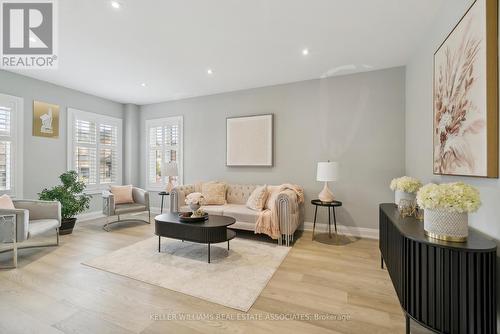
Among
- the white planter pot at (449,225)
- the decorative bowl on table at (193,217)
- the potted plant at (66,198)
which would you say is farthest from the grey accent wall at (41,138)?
the white planter pot at (449,225)

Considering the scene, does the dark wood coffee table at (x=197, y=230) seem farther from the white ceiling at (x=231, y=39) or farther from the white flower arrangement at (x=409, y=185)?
the white ceiling at (x=231, y=39)

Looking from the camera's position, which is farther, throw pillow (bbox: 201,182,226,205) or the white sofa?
throw pillow (bbox: 201,182,226,205)

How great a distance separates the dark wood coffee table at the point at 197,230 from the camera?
111 inches

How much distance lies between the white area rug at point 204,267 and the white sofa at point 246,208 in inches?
10.9

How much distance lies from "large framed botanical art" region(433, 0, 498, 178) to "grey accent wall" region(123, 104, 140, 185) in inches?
241

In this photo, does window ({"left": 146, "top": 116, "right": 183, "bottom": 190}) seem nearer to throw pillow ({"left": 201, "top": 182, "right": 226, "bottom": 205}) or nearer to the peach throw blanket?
throw pillow ({"left": 201, "top": 182, "right": 226, "bottom": 205})

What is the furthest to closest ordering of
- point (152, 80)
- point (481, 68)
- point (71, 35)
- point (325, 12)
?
point (152, 80) < point (71, 35) < point (325, 12) < point (481, 68)

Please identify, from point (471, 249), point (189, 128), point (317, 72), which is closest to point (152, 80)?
Answer: point (189, 128)

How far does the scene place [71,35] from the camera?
277 centimetres

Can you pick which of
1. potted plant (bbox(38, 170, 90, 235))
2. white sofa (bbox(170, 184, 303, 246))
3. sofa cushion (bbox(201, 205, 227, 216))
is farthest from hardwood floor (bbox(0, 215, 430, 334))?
sofa cushion (bbox(201, 205, 227, 216))

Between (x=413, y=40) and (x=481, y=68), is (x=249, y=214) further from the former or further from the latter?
(x=413, y=40)

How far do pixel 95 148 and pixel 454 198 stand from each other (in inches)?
244

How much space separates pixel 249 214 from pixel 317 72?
265cm

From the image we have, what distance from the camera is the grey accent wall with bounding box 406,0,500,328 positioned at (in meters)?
1.51
